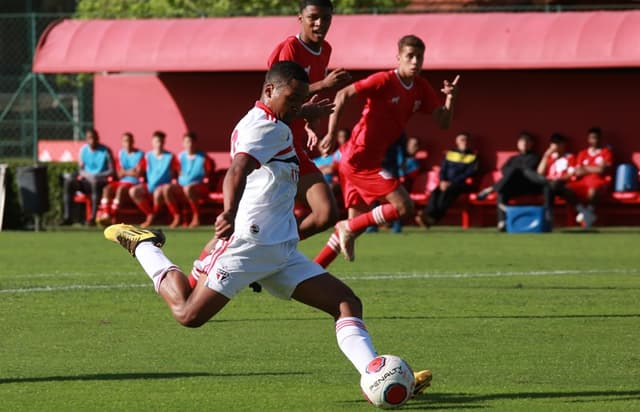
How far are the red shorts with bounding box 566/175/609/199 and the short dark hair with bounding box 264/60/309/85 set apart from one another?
16642 mm

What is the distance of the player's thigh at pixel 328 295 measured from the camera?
24.4ft

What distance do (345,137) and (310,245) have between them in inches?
173

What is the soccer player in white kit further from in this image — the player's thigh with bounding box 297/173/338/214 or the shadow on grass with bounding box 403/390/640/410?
the player's thigh with bounding box 297/173/338/214

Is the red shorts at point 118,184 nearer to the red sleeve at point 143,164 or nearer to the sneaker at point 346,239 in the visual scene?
the red sleeve at point 143,164

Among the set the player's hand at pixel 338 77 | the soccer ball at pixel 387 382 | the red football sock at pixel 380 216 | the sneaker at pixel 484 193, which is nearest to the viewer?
the soccer ball at pixel 387 382

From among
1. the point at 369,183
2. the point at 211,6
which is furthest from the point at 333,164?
the point at 369,183

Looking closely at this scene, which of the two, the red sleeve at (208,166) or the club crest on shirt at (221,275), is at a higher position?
the club crest on shirt at (221,275)

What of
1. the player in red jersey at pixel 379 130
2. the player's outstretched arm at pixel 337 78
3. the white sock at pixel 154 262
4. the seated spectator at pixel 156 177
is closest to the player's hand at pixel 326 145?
the player in red jersey at pixel 379 130

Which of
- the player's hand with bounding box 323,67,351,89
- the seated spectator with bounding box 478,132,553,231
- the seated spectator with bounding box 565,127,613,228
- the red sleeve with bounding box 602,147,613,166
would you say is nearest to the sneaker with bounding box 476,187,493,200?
the seated spectator with bounding box 478,132,553,231

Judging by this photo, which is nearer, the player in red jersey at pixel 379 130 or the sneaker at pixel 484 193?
the player in red jersey at pixel 379 130

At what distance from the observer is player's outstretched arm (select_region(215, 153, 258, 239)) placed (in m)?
7.00

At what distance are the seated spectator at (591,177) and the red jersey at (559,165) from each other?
127mm

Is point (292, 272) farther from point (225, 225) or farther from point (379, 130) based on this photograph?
point (379, 130)

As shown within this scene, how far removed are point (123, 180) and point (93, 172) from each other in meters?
0.56
